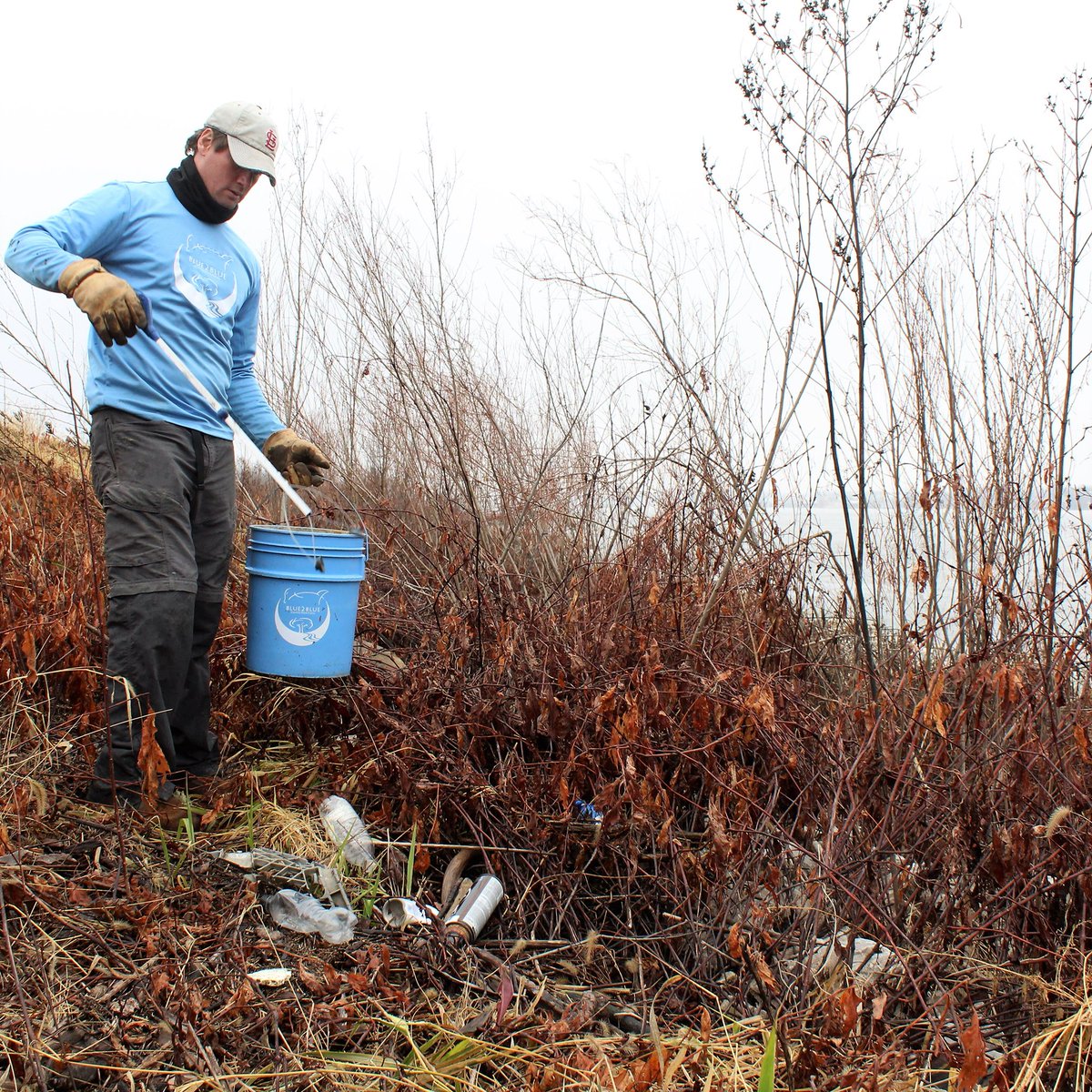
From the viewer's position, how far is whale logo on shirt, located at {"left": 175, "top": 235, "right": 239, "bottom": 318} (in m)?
2.73

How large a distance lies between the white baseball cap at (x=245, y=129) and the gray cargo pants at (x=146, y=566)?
82cm

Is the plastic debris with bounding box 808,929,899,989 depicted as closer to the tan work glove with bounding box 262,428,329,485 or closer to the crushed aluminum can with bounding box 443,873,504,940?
the crushed aluminum can with bounding box 443,873,504,940

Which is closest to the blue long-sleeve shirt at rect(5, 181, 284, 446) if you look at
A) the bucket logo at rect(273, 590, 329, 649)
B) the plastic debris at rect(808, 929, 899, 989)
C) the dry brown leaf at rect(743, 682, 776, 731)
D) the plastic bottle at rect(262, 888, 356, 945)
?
the bucket logo at rect(273, 590, 329, 649)

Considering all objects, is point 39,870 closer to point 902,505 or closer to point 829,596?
point 829,596

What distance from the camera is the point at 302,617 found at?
2.86 meters

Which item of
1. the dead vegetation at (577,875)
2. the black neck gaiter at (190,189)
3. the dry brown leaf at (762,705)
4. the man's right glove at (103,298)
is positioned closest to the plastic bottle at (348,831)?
the dead vegetation at (577,875)

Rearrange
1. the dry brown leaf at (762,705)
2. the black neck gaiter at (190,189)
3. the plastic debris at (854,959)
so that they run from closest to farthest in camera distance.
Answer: the plastic debris at (854,959) < the dry brown leaf at (762,705) < the black neck gaiter at (190,189)

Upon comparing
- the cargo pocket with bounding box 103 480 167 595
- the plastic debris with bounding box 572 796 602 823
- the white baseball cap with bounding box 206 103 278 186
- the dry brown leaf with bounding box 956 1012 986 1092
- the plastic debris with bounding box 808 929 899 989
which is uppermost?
the white baseball cap with bounding box 206 103 278 186

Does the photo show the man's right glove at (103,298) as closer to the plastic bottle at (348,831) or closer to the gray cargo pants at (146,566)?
the gray cargo pants at (146,566)

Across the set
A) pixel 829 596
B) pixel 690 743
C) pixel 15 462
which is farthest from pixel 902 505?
pixel 15 462

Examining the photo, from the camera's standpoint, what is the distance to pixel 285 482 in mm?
2939

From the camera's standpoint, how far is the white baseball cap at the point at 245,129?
2.69 m

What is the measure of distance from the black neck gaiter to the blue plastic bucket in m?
0.96

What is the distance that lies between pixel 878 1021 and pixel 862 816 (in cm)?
71
